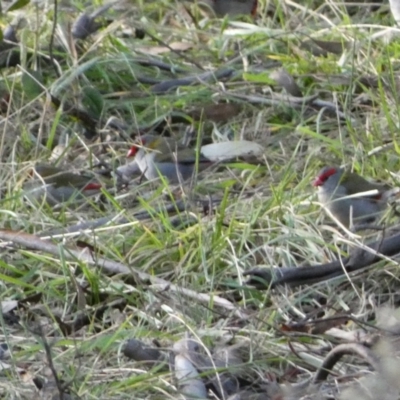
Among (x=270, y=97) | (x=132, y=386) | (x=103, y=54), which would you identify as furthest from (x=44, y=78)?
(x=132, y=386)

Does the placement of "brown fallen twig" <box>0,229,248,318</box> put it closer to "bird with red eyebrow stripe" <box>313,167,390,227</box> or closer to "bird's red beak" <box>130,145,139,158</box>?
"bird with red eyebrow stripe" <box>313,167,390,227</box>

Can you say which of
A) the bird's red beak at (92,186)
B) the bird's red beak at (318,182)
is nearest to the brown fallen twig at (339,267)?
the bird's red beak at (318,182)

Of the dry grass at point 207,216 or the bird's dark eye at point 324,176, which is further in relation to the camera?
the bird's dark eye at point 324,176

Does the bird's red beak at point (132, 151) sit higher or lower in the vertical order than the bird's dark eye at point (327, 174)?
lower

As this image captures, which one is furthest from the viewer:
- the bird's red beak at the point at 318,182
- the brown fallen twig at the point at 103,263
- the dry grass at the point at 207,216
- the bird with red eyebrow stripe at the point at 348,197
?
the bird's red beak at the point at 318,182

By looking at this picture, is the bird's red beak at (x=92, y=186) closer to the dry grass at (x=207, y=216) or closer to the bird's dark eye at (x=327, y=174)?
the dry grass at (x=207, y=216)

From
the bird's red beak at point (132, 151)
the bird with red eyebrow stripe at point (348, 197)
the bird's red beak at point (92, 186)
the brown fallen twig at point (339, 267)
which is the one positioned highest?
the brown fallen twig at point (339, 267)

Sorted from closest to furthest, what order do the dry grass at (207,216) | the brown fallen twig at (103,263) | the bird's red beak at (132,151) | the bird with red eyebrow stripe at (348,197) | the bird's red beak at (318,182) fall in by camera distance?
the dry grass at (207,216), the brown fallen twig at (103,263), the bird with red eyebrow stripe at (348,197), the bird's red beak at (318,182), the bird's red beak at (132,151)

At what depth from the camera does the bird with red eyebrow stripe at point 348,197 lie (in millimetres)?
3301

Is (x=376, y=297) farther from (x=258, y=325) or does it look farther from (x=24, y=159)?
(x=24, y=159)

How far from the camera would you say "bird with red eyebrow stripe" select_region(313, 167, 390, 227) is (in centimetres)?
330

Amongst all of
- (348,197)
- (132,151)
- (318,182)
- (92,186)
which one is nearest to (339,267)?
(348,197)

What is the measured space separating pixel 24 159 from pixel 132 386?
75.3 inches

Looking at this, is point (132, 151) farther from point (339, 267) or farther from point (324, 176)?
point (339, 267)
